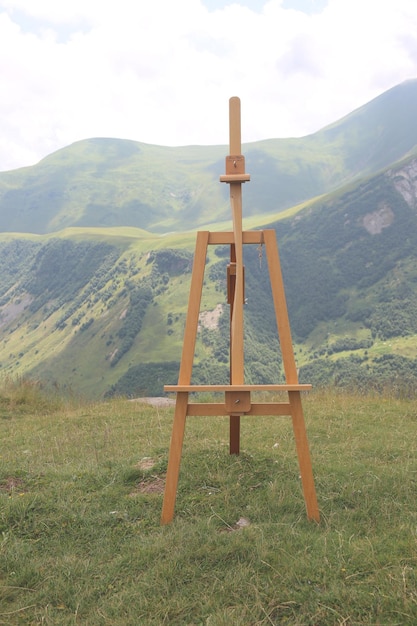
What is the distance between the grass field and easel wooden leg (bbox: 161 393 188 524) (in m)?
0.12

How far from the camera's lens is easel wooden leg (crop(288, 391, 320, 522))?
15.3 ft

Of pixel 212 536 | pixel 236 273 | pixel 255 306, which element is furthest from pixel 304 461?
pixel 255 306

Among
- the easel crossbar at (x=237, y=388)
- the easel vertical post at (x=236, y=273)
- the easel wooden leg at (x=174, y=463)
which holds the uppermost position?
the easel vertical post at (x=236, y=273)

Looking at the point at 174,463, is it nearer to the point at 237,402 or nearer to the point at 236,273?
the point at 237,402

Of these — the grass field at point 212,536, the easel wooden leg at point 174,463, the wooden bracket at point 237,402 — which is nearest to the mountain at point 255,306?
the grass field at point 212,536

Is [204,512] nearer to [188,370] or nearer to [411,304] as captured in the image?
[188,370]

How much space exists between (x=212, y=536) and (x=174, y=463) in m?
0.75

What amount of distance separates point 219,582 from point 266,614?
508 mm

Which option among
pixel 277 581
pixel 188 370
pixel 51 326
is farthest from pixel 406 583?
pixel 51 326

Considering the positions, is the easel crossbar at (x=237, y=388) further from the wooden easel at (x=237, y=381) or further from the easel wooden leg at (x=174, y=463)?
the easel wooden leg at (x=174, y=463)

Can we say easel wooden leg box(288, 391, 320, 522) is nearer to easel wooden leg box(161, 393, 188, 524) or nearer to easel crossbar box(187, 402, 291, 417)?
easel crossbar box(187, 402, 291, 417)

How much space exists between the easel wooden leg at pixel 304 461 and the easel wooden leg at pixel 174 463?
0.99 meters

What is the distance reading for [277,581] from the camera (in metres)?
3.69

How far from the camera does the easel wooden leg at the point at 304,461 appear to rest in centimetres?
466
